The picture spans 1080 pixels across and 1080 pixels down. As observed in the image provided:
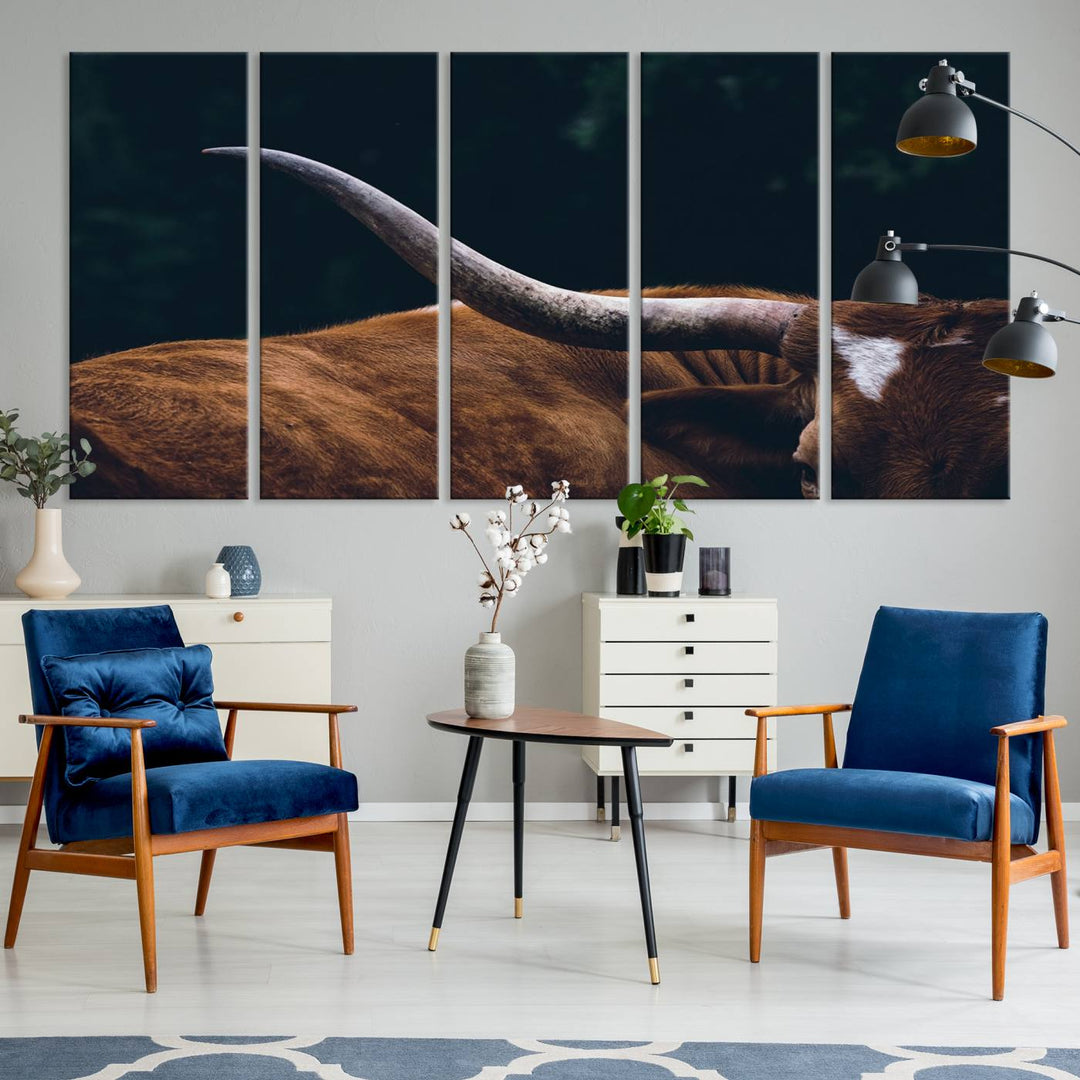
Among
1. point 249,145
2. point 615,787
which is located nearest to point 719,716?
point 615,787

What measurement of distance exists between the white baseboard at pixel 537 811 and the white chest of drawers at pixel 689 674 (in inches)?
17.2

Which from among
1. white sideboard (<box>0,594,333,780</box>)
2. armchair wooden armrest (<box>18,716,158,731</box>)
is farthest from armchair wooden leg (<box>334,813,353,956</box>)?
white sideboard (<box>0,594,333,780</box>)

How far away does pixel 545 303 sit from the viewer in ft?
16.9

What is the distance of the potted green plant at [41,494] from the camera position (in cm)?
482

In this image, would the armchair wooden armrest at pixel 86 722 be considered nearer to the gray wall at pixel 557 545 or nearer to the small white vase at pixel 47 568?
the small white vase at pixel 47 568

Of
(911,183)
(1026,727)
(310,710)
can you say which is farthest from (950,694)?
(911,183)

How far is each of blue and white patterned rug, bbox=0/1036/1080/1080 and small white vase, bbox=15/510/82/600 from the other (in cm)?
241

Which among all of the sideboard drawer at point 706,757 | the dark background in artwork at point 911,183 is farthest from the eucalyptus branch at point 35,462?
the dark background in artwork at point 911,183

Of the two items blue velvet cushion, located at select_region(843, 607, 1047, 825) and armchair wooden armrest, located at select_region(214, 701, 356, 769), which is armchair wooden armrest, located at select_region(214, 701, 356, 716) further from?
blue velvet cushion, located at select_region(843, 607, 1047, 825)

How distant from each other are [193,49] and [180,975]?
12.0 feet

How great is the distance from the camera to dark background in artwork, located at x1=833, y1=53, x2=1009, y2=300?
17.0 feet

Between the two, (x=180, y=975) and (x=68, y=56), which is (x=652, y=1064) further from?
(x=68, y=56)

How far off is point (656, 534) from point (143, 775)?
94.2 inches

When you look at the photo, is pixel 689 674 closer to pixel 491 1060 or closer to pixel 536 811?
pixel 536 811
